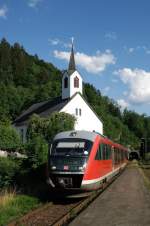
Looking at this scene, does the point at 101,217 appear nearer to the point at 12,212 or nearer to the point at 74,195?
the point at 12,212

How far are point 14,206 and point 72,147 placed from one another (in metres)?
4.33

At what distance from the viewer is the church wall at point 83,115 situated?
8094 cm

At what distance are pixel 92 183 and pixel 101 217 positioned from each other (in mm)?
5969

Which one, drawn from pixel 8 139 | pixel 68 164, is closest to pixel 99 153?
pixel 68 164

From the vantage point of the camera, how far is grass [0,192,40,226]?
44.2ft

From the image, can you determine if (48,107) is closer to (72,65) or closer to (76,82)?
(76,82)

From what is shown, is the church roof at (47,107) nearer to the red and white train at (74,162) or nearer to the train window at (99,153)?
the train window at (99,153)

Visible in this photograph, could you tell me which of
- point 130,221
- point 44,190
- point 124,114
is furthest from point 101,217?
point 124,114

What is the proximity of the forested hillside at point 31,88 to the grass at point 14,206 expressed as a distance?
319 ft

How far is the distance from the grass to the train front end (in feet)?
3.90

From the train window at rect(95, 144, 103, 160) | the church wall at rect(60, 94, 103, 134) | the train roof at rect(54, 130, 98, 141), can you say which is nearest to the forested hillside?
the church wall at rect(60, 94, 103, 134)

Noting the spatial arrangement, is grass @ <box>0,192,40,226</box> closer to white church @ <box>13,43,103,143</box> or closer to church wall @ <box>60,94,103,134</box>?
white church @ <box>13,43,103,143</box>

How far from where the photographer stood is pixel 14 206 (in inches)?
612

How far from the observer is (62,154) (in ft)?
61.2
